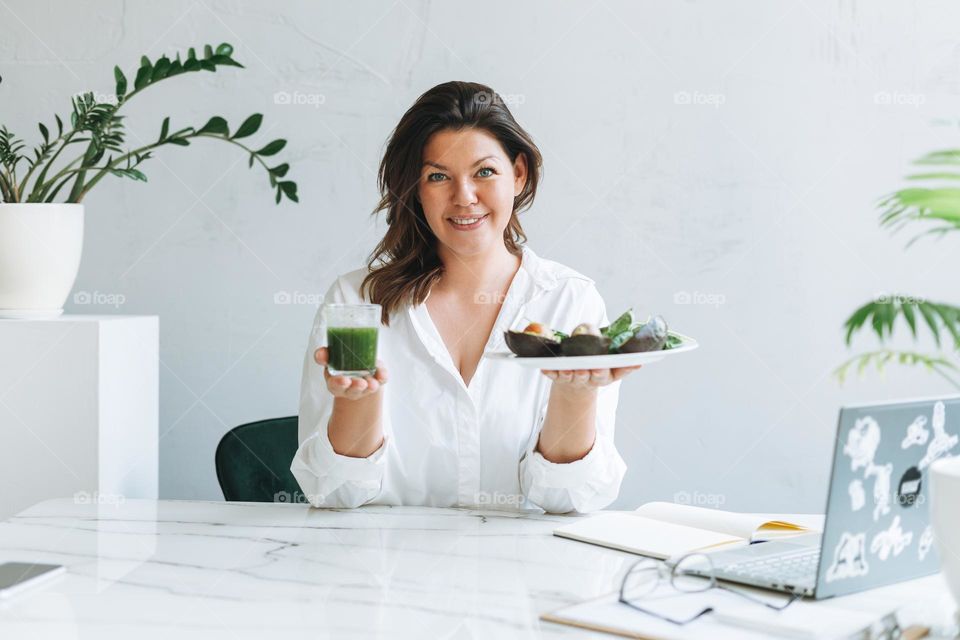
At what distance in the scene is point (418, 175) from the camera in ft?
6.18

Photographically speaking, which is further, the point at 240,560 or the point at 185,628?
the point at 240,560

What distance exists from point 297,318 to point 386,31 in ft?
2.75

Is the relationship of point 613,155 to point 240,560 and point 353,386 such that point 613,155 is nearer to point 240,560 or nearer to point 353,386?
point 353,386

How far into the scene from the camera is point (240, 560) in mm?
1271

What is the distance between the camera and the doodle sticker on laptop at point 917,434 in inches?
42.2

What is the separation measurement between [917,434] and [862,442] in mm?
103

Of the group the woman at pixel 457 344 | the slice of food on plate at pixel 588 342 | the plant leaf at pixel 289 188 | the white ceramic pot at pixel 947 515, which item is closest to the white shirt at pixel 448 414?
the woman at pixel 457 344

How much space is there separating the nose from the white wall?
0.90 m

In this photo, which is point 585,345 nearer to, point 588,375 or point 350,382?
point 588,375

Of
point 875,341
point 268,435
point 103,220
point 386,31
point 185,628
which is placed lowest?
point 185,628

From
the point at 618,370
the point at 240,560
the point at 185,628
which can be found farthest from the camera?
the point at 618,370

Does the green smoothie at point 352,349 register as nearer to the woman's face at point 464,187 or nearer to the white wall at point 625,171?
the woman's face at point 464,187

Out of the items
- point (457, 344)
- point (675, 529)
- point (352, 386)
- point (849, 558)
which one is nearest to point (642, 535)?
point (675, 529)

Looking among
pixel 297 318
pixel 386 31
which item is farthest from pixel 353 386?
pixel 386 31
